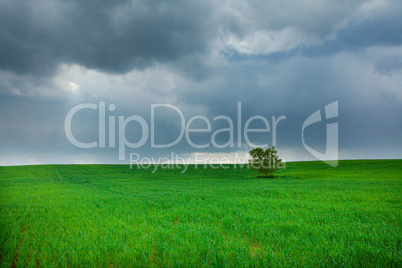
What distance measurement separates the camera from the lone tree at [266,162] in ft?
157

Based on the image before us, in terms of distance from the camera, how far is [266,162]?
48344 mm

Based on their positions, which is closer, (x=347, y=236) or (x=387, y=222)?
(x=347, y=236)

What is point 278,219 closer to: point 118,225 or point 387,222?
point 387,222

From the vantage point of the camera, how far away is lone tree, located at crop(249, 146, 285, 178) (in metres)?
48.0

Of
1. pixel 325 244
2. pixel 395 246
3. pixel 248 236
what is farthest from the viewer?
pixel 248 236

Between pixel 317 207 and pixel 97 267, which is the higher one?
pixel 97 267

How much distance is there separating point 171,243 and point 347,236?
5451 mm

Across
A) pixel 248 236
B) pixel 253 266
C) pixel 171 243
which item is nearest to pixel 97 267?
pixel 171 243

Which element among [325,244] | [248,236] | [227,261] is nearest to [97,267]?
[227,261]

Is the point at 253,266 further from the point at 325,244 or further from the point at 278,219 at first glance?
the point at 278,219

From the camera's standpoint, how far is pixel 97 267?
16.1 feet

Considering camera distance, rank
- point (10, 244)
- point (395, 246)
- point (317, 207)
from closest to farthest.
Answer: point (395, 246), point (10, 244), point (317, 207)

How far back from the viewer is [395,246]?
5.48 meters

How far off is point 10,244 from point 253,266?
23.1ft
